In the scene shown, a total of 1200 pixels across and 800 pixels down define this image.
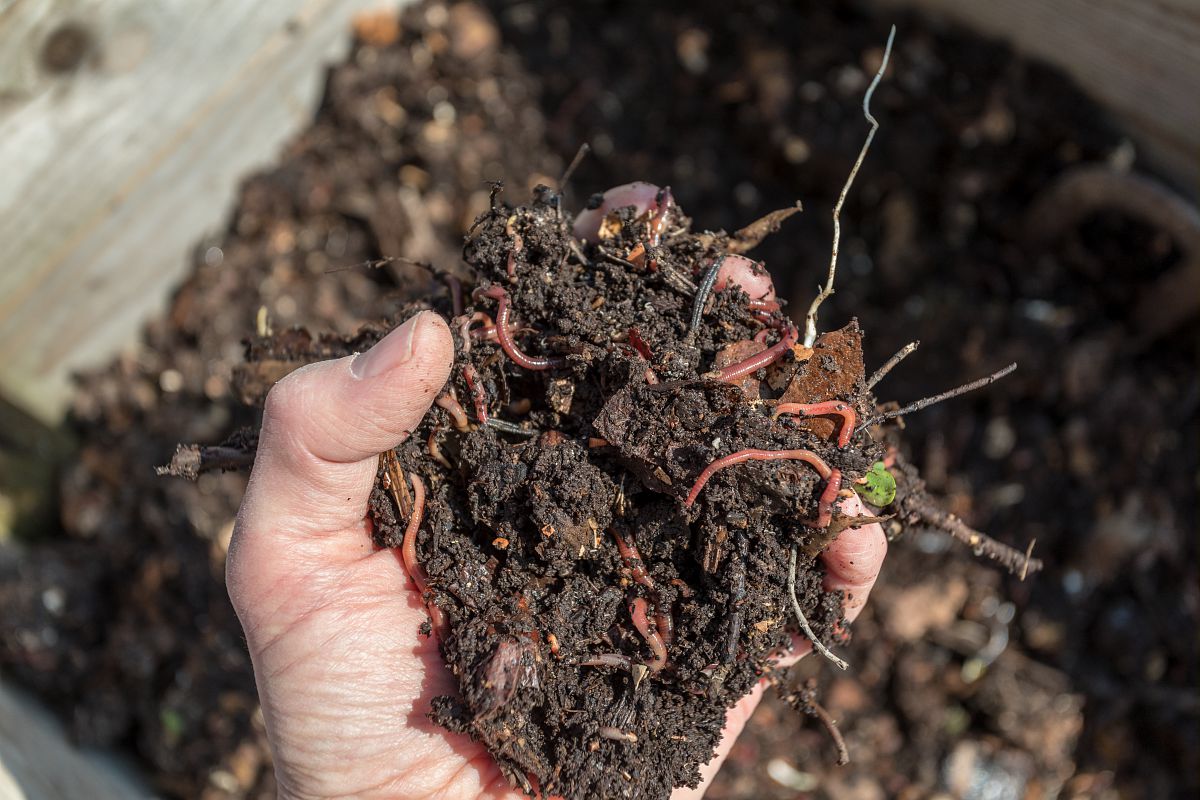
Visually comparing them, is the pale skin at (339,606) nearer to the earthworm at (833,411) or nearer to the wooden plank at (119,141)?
Result: the earthworm at (833,411)

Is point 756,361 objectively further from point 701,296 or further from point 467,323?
point 467,323

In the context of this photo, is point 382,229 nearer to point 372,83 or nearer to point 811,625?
point 372,83

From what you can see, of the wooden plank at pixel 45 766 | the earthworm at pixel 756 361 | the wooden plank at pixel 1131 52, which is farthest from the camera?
the wooden plank at pixel 1131 52

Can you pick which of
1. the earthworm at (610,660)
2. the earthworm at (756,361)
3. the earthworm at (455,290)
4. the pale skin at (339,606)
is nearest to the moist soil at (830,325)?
the earthworm at (455,290)

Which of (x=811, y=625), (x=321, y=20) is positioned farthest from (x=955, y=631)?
(x=321, y=20)

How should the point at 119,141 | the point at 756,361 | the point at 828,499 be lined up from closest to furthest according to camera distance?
the point at 828,499, the point at 756,361, the point at 119,141

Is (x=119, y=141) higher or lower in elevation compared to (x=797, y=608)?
higher

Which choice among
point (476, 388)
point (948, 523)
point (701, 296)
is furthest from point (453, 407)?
point (948, 523)
